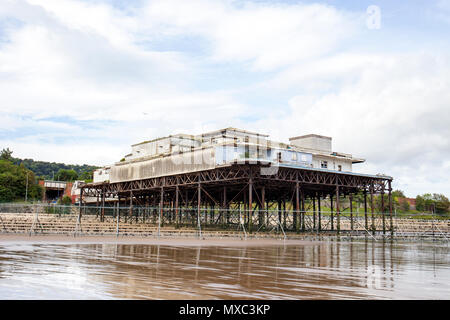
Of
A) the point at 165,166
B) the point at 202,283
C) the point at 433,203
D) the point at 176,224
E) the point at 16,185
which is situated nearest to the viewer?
the point at 202,283

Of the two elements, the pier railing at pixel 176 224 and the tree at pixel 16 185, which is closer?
the pier railing at pixel 176 224

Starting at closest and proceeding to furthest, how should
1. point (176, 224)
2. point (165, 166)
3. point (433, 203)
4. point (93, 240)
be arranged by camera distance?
1. point (93, 240)
2. point (176, 224)
3. point (165, 166)
4. point (433, 203)

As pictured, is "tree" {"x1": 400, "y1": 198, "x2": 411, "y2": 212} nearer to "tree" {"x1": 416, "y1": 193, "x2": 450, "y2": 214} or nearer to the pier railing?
"tree" {"x1": 416, "y1": 193, "x2": 450, "y2": 214}

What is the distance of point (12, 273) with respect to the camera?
9.16 meters

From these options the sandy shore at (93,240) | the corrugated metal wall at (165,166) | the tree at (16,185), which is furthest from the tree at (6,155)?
the sandy shore at (93,240)

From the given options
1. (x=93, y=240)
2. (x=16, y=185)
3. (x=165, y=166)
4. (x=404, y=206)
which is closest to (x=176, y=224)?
(x=165, y=166)

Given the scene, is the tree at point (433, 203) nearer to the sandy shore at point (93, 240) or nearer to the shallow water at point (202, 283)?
the sandy shore at point (93, 240)

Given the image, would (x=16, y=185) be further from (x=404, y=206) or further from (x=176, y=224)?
(x=404, y=206)

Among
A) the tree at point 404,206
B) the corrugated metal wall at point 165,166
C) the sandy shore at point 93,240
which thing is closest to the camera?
the sandy shore at point 93,240

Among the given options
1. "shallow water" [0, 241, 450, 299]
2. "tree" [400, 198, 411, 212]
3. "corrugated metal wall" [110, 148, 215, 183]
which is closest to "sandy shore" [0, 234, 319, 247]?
"shallow water" [0, 241, 450, 299]

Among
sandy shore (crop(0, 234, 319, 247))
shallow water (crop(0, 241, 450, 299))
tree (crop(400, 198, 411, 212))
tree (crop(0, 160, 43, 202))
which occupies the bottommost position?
sandy shore (crop(0, 234, 319, 247))

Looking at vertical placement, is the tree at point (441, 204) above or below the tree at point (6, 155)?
below

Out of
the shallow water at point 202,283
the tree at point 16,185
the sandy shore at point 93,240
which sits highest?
the tree at point 16,185
